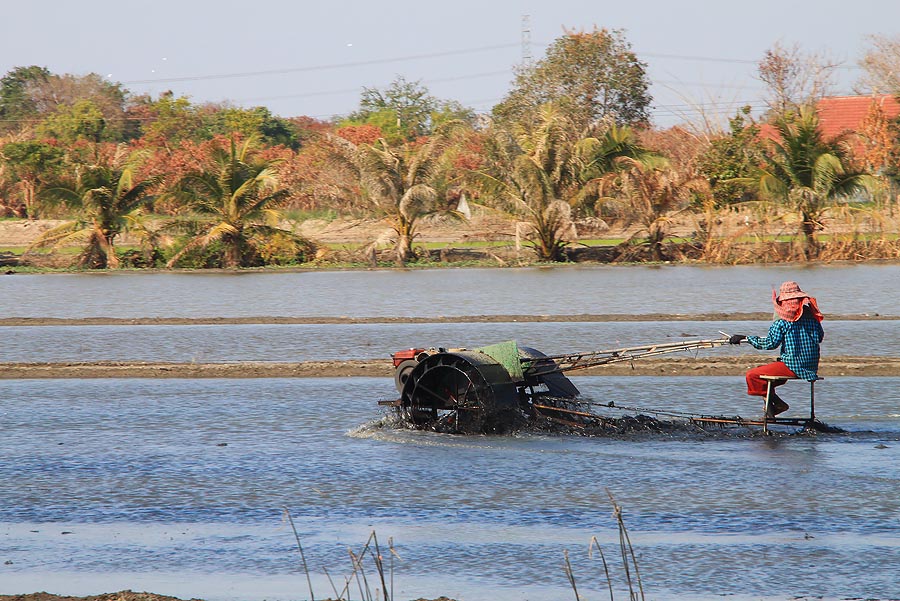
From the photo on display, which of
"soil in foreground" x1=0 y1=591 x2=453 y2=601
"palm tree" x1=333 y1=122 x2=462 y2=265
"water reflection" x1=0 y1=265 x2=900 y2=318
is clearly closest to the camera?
"soil in foreground" x1=0 y1=591 x2=453 y2=601

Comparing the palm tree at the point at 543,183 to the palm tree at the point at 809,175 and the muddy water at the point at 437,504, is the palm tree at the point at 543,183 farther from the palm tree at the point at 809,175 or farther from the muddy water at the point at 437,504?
the muddy water at the point at 437,504

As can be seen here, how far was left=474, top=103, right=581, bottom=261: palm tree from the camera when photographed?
1422 inches

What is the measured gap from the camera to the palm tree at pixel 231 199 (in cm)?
3588

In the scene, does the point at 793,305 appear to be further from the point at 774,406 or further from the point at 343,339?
the point at 343,339

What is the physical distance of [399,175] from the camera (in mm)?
36812

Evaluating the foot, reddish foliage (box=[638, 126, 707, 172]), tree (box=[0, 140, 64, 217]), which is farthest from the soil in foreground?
reddish foliage (box=[638, 126, 707, 172])

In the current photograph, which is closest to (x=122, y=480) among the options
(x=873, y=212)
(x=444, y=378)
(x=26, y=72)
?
(x=444, y=378)

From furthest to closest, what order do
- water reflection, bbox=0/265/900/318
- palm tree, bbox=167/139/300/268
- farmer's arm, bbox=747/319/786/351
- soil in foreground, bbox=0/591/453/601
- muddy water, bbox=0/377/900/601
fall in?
palm tree, bbox=167/139/300/268, water reflection, bbox=0/265/900/318, farmer's arm, bbox=747/319/786/351, muddy water, bbox=0/377/900/601, soil in foreground, bbox=0/591/453/601

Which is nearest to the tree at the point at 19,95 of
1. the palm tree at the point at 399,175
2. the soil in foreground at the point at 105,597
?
the palm tree at the point at 399,175

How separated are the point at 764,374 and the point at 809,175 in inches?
1046

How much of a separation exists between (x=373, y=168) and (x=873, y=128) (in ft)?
74.4

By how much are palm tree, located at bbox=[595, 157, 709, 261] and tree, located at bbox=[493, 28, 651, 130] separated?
16537 millimetres

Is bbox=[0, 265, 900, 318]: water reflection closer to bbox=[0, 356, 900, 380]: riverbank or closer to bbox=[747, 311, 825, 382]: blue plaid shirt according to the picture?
bbox=[0, 356, 900, 380]: riverbank

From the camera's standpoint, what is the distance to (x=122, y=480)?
913cm
